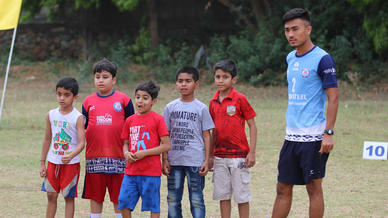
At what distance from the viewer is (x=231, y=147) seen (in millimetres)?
4781

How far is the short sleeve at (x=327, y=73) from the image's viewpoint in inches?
171

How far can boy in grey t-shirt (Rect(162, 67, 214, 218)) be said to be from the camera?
4.68 metres

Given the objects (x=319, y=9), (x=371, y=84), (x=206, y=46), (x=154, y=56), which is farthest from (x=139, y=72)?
(x=371, y=84)

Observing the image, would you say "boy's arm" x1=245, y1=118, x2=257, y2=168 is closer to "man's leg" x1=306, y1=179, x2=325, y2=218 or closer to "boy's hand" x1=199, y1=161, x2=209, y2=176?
"boy's hand" x1=199, y1=161, x2=209, y2=176

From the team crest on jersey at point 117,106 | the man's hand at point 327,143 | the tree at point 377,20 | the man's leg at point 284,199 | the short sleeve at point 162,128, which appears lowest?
the man's leg at point 284,199

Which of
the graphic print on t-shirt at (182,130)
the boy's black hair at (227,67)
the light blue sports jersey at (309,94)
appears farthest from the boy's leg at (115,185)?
the light blue sports jersey at (309,94)

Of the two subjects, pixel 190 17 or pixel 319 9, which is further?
pixel 190 17

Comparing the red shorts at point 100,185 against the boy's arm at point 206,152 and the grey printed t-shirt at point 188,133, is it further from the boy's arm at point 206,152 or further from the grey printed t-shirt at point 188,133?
the boy's arm at point 206,152

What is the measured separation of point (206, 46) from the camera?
20.9m

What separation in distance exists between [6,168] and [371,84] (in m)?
11.9

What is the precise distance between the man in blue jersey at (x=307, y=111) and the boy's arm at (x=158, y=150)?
0.92 metres

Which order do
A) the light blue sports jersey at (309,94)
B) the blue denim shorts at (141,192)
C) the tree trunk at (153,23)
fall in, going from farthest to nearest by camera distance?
the tree trunk at (153,23)
the blue denim shorts at (141,192)
the light blue sports jersey at (309,94)

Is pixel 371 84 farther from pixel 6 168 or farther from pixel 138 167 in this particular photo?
pixel 138 167

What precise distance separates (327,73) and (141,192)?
5.56 feet
